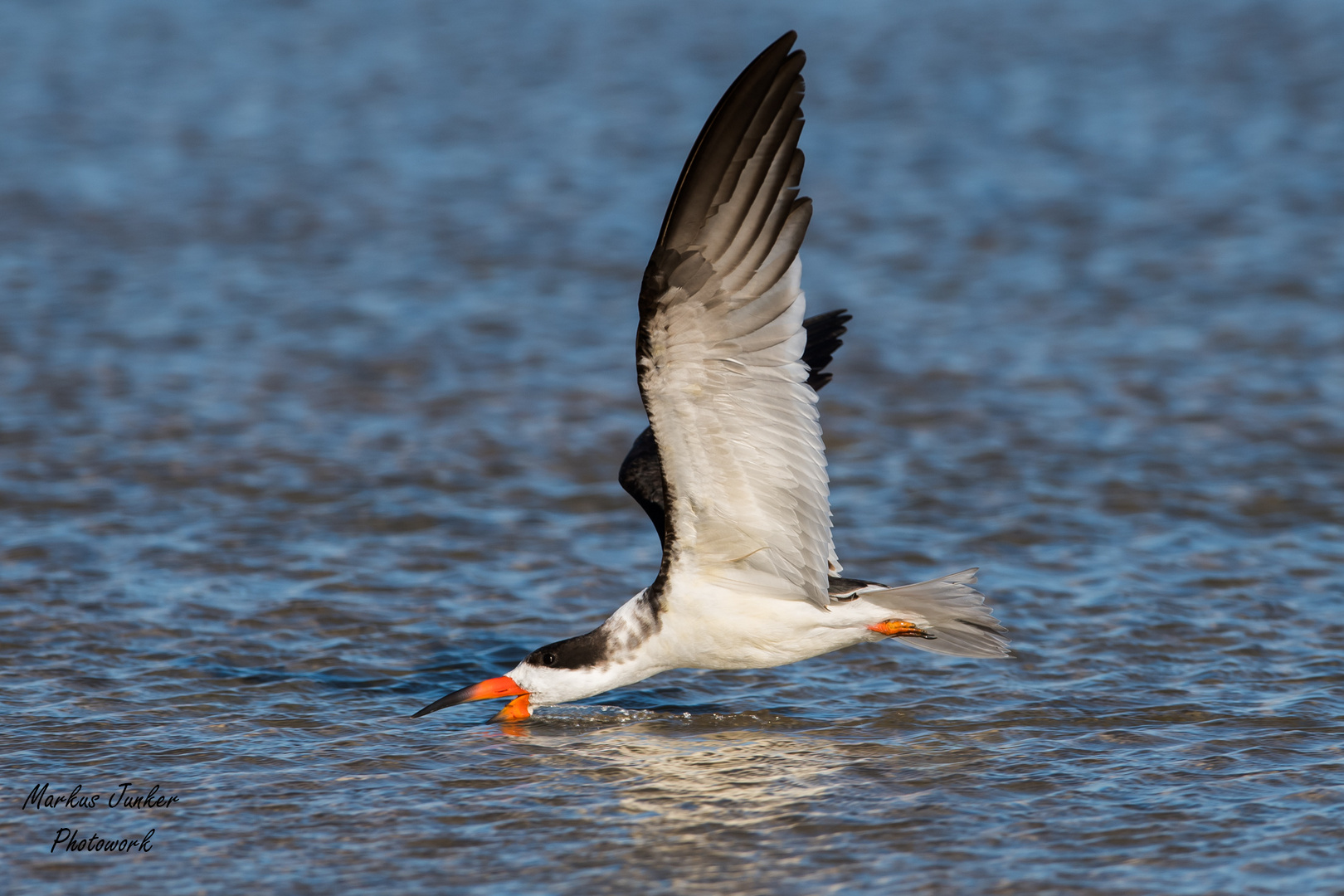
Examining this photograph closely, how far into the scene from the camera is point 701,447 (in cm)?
510

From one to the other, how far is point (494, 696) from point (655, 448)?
3.92ft

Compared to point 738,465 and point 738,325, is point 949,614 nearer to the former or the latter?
point 738,465

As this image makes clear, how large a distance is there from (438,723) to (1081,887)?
8.03 feet

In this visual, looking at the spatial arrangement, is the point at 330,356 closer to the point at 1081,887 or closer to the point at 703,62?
the point at 1081,887

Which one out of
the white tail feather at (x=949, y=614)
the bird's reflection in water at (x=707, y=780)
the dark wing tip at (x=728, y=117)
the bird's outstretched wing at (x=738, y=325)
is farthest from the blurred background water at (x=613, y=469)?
the dark wing tip at (x=728, y=117)

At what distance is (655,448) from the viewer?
20.7ft

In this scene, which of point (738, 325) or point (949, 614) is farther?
point (949, 614)

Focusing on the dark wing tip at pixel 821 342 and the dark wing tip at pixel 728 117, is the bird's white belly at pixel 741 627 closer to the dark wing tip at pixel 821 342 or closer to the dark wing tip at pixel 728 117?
the dark wing tip at pixel 821 342

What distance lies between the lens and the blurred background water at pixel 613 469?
4965 millimetres

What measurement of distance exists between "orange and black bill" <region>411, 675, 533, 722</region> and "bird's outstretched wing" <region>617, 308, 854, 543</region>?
86 centimetres

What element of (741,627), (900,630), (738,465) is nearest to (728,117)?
(738,465)

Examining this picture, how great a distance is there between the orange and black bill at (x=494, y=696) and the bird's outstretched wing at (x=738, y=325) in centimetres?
96

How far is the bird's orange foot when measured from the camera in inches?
226

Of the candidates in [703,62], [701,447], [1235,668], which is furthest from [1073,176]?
[701,447]
